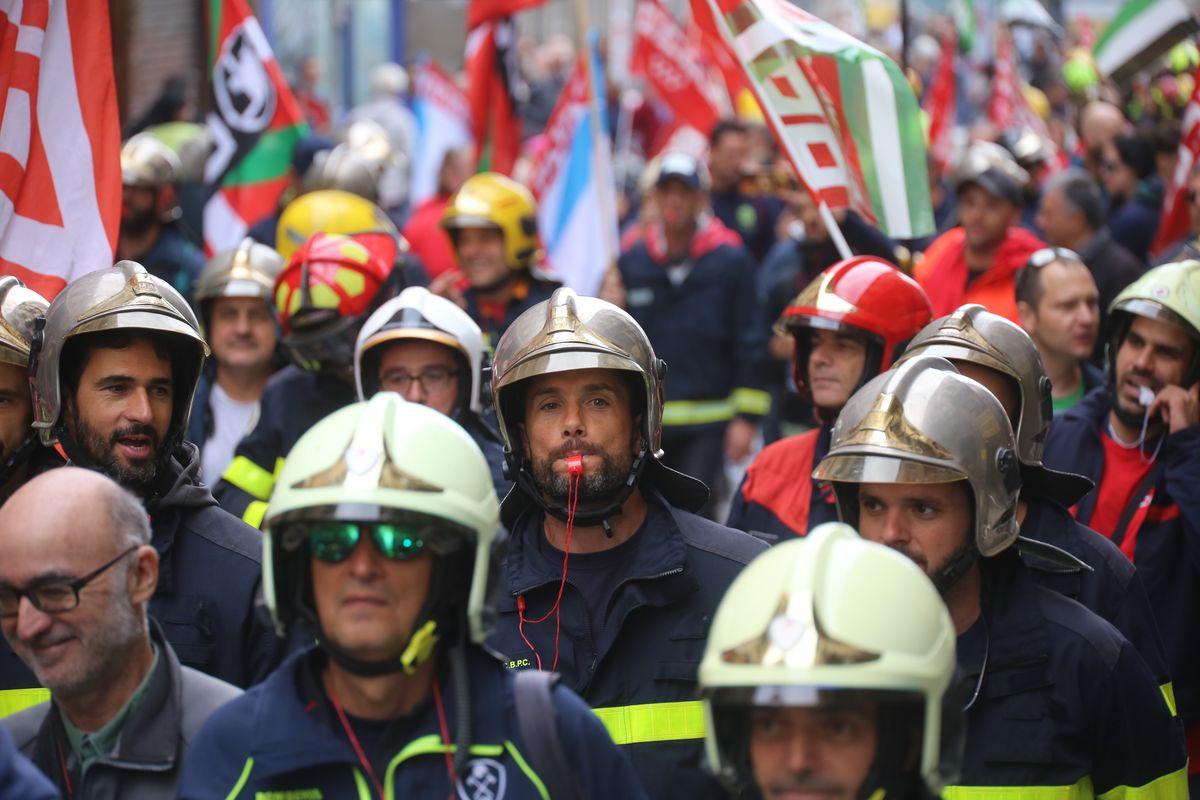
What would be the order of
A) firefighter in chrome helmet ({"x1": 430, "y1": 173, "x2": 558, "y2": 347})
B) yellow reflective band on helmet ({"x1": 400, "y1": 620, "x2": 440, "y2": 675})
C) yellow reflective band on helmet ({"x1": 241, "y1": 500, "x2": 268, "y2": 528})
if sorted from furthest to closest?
firefighter in chrome helmet ({"x1": 430, "y1": 173, "x2": 558, "y2": 347}) → yellow reflective band on helmet ({"x1": 241, "y1": 500, "x2": 268, "y2": 528}) → yellow reflective band on helmet ({"x1": 400, "y1": 620, "x2": 440, "y2": 675})

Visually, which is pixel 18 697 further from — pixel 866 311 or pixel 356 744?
pixel 866 311

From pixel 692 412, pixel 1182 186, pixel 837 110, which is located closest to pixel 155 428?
pixel 837 110

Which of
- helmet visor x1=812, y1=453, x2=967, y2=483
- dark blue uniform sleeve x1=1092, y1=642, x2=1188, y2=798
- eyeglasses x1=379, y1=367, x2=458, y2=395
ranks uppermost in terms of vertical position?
eyeglasses x1=379, y1=367, x2=458, y2=395

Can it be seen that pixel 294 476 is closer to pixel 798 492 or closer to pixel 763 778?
pixel 763 778

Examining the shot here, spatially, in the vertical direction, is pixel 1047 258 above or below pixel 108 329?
above

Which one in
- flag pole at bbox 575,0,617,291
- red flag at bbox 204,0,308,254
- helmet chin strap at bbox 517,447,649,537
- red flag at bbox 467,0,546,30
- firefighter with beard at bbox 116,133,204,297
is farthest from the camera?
red flag at bbox 467,0,546,30

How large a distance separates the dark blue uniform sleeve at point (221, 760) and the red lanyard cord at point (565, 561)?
4.27 ft

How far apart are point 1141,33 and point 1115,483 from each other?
22.0 ft

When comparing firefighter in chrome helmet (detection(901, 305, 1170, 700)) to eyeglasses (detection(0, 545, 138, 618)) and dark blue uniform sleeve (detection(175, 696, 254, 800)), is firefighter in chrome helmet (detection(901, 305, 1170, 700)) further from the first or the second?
eyeglasses (detection(0, 545, 138, 618))

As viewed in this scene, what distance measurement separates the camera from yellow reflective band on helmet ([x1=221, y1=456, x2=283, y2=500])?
6395 mm

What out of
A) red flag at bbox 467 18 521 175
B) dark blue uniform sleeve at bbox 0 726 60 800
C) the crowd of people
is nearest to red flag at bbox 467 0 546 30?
red flag at bbox 467 18 521 175

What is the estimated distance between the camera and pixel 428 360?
251 inches

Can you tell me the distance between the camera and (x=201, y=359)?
17.0ft

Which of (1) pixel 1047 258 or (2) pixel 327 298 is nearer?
(2) pixel 327 298
